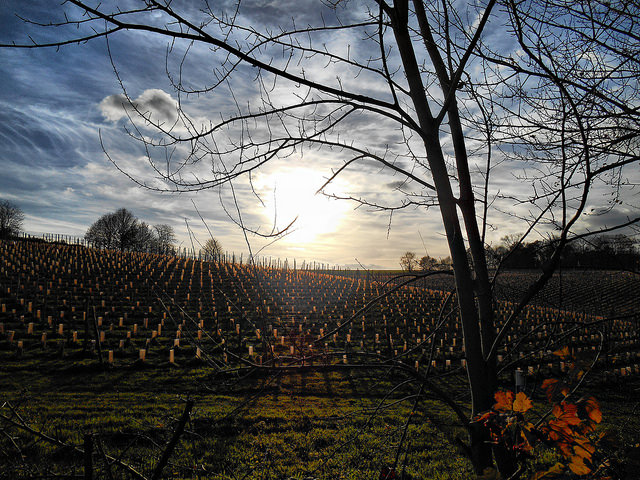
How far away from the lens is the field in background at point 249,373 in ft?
6.96

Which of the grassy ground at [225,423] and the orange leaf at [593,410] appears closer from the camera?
the orange leaf at [593,410]

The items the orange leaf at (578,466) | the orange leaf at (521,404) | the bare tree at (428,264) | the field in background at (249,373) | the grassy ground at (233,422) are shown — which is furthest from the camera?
the grassy ground at (233,422)

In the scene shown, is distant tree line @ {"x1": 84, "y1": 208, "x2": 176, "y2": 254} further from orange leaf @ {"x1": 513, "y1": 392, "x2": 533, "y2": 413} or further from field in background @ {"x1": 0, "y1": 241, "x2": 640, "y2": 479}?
orange leaf @ {"x1": 513, "y1": 392, "x2": 533, "y2": 413}

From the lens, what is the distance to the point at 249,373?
5.07 feet

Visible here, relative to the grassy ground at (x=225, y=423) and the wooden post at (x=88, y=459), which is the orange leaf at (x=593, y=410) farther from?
the grassy ground at (x=225, y=423)

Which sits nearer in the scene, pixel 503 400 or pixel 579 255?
pixel 503 400

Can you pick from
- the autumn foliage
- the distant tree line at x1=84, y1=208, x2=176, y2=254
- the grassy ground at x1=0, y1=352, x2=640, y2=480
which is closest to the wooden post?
the autumn foliage

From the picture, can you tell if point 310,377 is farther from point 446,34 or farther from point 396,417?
point 446,34

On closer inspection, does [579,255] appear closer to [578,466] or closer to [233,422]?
[578,466]

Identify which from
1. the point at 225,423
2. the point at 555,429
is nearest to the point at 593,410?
the point at 555,429

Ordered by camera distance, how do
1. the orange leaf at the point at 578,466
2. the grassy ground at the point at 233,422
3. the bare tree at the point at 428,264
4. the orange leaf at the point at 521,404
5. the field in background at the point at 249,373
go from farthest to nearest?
the grassy ground at the point at 233,422
the bare tree at the point at 428,264
the field in background at the point at 249,373
the orange leaf at the point at 521,404
the orange leaf at the point at 578,466

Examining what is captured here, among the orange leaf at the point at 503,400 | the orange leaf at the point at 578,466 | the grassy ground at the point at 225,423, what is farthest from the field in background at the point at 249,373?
the orange leaf at the point at 578,466

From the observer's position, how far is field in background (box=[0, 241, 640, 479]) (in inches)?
83.5

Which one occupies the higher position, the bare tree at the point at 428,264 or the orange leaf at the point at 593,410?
the bare tree at the point at 428,264
